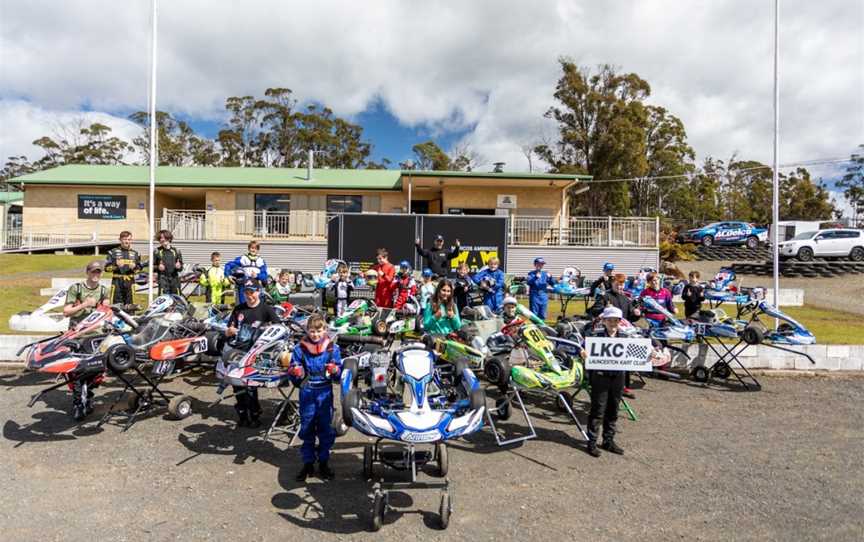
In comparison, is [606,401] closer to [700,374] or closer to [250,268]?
[700,374]

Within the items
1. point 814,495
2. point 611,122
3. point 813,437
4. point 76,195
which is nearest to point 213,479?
point 814,495

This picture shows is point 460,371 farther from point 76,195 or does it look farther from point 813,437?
point 76,195

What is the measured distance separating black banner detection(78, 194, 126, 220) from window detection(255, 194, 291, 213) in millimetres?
7424

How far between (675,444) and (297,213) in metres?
19.1

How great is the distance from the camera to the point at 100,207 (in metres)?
27.0

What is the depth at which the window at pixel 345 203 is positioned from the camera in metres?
26.5

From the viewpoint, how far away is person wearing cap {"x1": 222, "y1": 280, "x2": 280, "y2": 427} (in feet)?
20.5

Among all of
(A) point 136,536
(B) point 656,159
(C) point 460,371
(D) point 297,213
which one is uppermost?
(B) point 656,159

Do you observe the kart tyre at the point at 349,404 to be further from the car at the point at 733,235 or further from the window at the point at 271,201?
the car at the point at 733,235

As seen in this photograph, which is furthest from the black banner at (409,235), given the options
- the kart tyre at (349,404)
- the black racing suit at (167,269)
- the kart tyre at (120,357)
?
the kart tyre at (349,404)

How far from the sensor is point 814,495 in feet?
15.7

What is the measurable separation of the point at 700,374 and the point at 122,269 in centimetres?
1034

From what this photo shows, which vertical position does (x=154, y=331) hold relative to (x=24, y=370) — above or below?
above

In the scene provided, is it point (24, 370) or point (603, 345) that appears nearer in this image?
point (603, 345)
